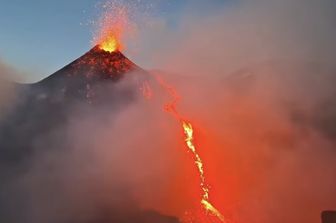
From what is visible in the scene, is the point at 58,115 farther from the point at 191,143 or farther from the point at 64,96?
the point at 191,143

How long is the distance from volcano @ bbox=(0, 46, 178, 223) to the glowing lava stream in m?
2.43

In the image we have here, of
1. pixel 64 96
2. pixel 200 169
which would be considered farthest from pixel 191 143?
pixel 64 96

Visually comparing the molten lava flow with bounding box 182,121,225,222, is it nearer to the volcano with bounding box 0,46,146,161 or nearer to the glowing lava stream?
the glowing lava stream

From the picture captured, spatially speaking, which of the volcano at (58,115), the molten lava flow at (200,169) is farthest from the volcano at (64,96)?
the molten lava flow at (200,169)

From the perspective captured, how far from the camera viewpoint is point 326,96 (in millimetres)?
25031

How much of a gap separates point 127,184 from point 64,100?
1119 centimetres

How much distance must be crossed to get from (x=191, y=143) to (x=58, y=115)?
316 inches

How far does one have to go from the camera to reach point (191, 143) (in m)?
23.6

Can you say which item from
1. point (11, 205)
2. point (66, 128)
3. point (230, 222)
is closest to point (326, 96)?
point (230, 222)

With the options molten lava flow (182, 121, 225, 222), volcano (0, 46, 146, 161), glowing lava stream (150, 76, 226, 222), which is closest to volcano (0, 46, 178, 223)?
volcano (0, 46, 146, 161)

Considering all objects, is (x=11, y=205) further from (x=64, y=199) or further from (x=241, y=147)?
(x=241, y=147)

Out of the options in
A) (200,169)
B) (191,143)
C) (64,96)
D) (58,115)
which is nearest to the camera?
(200,169)

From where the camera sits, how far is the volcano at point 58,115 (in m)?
17.8

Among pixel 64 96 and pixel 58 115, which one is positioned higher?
pixel 64 96
